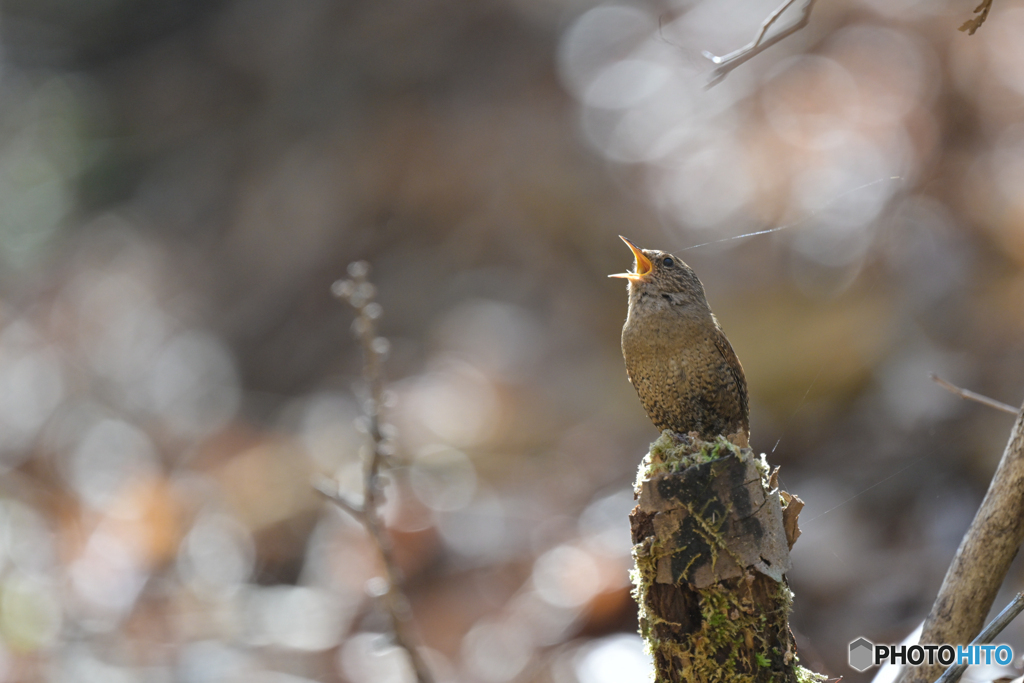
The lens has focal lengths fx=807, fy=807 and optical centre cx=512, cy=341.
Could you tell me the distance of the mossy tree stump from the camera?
5.74 feet

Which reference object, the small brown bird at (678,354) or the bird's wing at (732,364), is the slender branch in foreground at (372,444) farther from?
the bird's wing at (732,364)

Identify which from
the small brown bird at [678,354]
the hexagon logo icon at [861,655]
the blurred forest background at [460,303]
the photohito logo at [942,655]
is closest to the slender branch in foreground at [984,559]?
the photohito logo at [942,655]

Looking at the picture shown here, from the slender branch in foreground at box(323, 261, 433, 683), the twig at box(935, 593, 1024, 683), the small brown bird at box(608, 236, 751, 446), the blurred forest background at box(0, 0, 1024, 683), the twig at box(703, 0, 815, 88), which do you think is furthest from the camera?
the blurred forest background at box(0, 0, 1024, 683)

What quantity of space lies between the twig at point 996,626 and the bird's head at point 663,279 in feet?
4.73

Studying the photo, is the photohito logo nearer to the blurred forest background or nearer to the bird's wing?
the blurred forest background

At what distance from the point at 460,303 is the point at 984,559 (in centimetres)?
859

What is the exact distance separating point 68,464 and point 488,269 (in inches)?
214

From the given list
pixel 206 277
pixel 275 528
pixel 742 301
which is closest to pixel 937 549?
pixel 742 301

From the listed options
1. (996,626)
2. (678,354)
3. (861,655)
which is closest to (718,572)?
(996,626)

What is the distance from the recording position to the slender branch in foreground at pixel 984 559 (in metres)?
1.78

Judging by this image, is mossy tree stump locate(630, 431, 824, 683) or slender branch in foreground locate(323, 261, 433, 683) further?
slender branch in foreground locate(323, 261, 433, 683)

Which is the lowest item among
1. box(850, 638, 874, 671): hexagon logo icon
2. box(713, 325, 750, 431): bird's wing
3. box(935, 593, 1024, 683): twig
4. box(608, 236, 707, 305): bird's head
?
box(935, 593, 1024, 683): twig

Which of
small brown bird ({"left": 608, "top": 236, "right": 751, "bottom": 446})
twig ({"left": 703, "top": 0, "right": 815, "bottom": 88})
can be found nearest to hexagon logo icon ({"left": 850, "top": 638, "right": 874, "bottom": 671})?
small brown bird ({"left": 608, "top": 236, "right": 751, "bottom": 446})

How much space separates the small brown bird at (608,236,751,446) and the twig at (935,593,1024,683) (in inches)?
46.7
